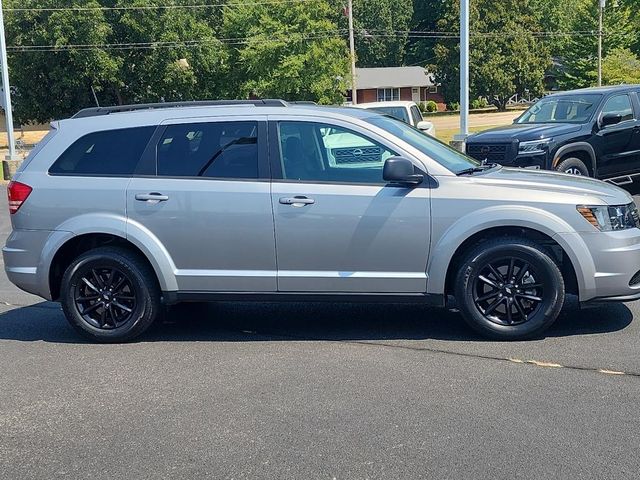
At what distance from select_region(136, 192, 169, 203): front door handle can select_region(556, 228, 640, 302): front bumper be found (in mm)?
3097

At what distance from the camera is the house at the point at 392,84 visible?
7788 cm

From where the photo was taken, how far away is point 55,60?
48281 mm

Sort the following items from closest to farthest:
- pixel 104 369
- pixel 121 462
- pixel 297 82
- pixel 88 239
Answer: pixel 121 462 < pixel 104 369 < pixel 88 239 < pixel 297 82

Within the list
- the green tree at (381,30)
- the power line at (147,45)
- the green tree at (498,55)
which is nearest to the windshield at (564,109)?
the power line at (147,45)

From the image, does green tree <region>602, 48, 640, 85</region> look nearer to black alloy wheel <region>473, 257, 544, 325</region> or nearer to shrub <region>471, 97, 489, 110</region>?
shrub <region>471, 97, 489, 110</region>

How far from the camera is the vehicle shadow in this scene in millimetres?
6254

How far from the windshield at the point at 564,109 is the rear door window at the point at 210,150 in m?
8.19

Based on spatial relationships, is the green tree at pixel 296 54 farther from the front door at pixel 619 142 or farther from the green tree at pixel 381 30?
the green tree at pixel 381 30

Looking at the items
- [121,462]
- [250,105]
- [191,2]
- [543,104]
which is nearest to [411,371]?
[121,462]

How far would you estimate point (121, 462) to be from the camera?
4.07 m

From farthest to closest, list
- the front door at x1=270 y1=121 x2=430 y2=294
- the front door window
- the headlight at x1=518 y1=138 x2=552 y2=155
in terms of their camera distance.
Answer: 1. the headlight at x1=518 y1=138 x2=552 y2=155
2. the front door window
3. the front door at x1=270 y1=121 x2=430 y2=294

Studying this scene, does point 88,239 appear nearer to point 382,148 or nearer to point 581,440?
point 382,148

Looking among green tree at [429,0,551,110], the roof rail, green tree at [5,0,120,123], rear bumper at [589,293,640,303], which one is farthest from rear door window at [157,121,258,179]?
green tree at [429,0,551,110]

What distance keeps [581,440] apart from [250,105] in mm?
3779
